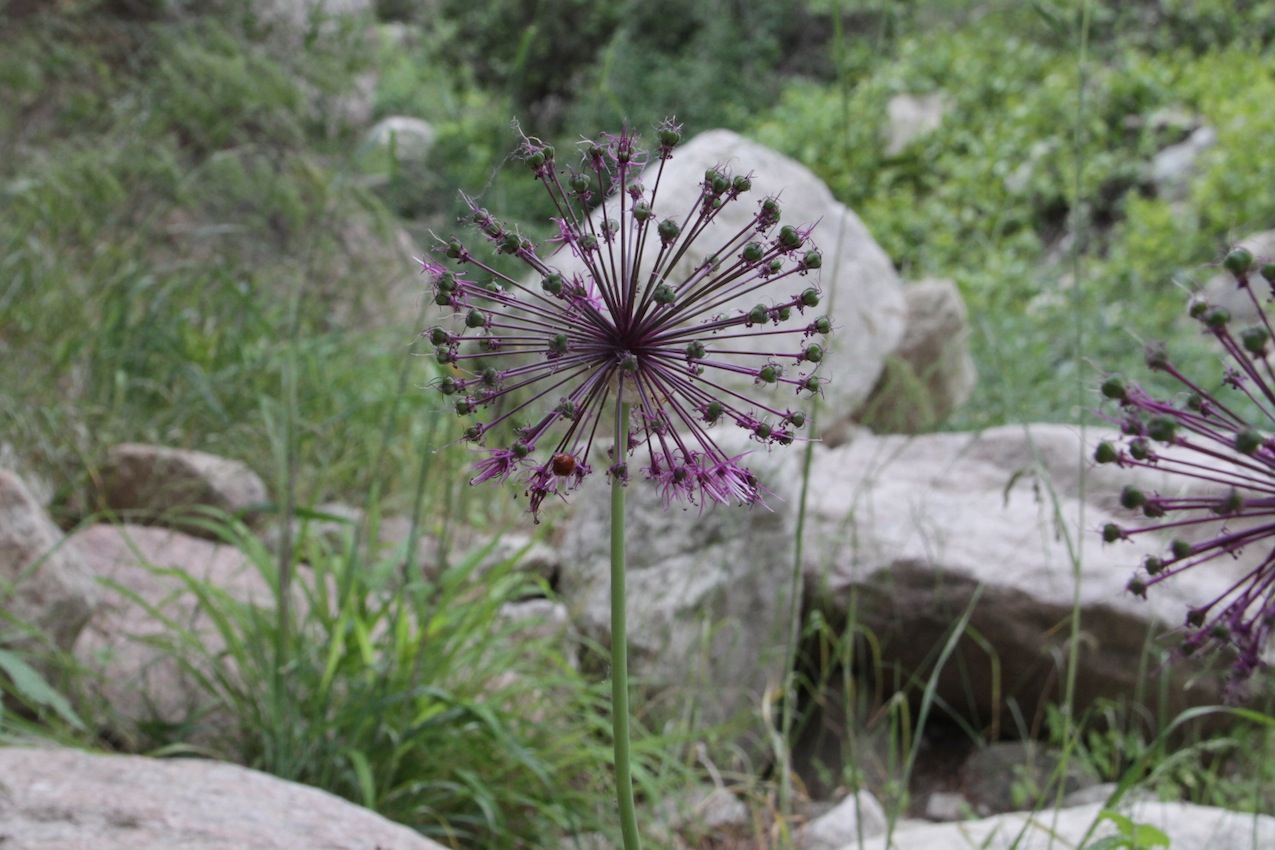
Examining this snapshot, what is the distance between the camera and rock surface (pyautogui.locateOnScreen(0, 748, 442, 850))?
7.50 ft

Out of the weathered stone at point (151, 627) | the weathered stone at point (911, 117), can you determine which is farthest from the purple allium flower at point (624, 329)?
the weathered stone at point (911, 117)

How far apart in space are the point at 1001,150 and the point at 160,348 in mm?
9164

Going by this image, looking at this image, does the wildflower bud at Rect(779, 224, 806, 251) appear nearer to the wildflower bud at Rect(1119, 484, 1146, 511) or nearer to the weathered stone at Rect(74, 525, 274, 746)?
the wildflower bud at Rect(1119, 484, 1146, 511)

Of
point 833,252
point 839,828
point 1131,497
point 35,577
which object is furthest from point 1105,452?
point 833,252

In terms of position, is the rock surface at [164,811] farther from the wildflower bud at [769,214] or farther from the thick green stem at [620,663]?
the wildflower bud at [769,214]

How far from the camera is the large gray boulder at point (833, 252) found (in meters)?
5.30

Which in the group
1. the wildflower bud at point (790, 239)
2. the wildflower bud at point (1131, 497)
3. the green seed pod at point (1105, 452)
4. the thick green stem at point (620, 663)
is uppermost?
the wildflower bud at point (790, 239)

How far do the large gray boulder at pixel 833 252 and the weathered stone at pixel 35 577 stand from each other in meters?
2.77

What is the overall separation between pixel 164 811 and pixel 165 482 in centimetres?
264

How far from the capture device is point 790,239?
1252 mm

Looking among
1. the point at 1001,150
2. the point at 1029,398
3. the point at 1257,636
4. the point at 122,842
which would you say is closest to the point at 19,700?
the point at 122,842

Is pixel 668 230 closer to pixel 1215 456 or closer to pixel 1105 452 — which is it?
pixel 1105 452

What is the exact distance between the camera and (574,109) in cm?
1345

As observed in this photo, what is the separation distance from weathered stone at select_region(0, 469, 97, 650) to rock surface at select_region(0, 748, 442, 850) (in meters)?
0.97
